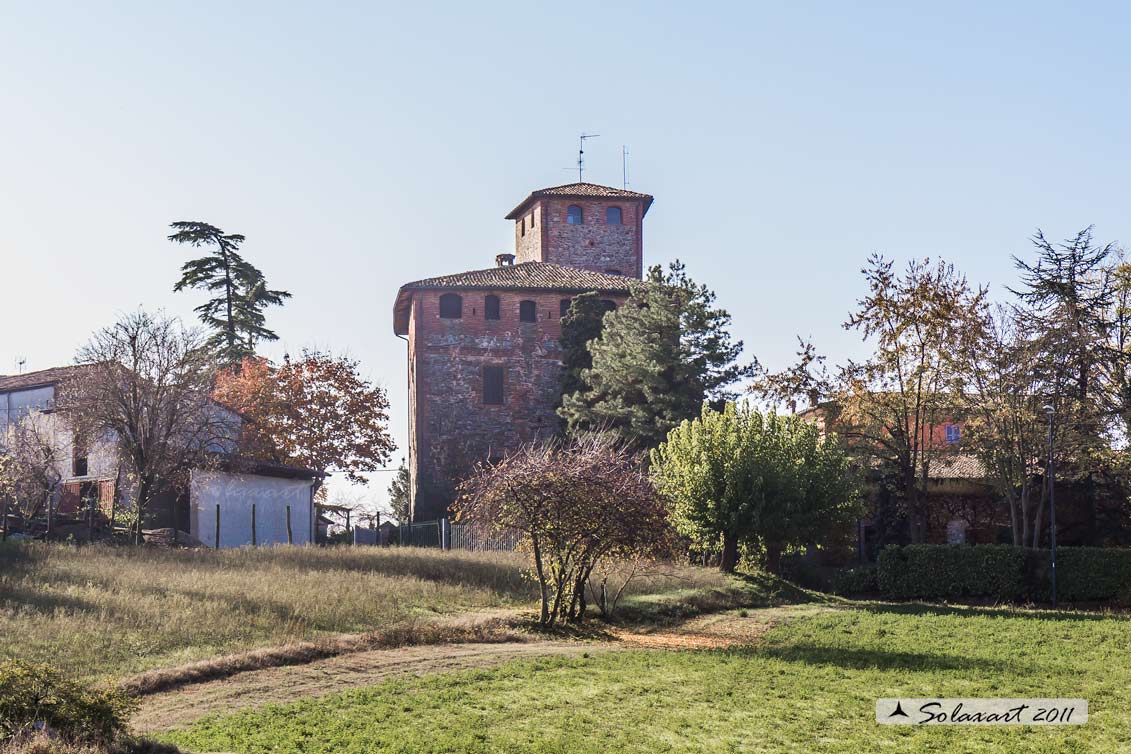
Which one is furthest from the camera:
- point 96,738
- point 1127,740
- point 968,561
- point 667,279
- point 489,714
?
point 667,279

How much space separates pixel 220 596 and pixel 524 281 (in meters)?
34.1

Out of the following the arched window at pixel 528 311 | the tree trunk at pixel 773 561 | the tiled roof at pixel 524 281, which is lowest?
the tree trunk at pixel 773 561

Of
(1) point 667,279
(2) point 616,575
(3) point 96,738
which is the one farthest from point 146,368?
(3) point 96,738

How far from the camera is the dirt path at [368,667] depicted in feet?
49.7

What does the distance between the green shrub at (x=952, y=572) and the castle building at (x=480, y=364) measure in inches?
871

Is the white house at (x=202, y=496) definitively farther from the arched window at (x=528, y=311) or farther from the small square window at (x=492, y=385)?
the arched window at (x=528, y=311)

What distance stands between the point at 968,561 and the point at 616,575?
907cm

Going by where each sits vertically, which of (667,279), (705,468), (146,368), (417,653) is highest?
(667,279)

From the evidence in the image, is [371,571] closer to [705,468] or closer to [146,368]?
[705,468]

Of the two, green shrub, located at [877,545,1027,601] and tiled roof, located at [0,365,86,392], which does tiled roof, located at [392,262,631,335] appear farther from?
green shrub, located at [877,545,1027,601]

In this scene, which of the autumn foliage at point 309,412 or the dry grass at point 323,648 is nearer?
the dry grass at point 323,648

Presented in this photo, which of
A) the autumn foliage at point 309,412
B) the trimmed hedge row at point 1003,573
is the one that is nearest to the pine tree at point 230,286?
the autumn foliage at point 309,412

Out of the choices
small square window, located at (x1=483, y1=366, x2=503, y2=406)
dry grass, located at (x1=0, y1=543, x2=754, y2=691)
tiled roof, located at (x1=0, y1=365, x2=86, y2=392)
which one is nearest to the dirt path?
dry grass, located at (x1=0, y1=543, x2=754, y2=691)

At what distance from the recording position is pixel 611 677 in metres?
17.0
